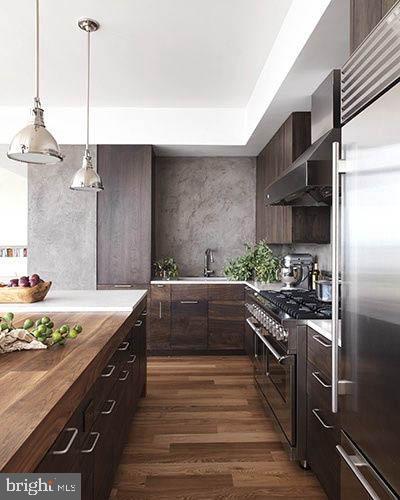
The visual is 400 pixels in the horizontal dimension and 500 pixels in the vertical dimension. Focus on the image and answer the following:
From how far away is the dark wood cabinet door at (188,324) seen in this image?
4852mm

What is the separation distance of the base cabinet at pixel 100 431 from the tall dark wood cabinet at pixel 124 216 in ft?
6.88

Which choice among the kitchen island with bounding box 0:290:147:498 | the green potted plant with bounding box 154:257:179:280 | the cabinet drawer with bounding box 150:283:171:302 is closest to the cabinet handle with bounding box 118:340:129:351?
A: the kitchen island with bounding box 0:290:147:498

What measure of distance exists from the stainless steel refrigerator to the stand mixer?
2.32 meters

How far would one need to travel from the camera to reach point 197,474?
233cm

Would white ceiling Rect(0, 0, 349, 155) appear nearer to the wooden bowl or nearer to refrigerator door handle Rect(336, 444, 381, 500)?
the wooden bowl

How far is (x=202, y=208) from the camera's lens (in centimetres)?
561

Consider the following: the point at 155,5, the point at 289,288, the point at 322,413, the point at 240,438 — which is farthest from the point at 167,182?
the point at 322,413

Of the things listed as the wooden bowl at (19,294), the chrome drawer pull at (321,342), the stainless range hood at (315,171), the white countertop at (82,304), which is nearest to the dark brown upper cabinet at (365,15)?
the stainless range hood at (315,171)

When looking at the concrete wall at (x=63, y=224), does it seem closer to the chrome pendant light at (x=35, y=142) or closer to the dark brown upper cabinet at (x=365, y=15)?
the chrome pendant light at (x=35, y=142)

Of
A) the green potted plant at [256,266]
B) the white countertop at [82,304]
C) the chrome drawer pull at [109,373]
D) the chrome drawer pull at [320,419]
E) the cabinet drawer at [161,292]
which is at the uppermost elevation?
the green potted plant at [256,266]

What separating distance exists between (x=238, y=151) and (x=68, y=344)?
13.1 feet

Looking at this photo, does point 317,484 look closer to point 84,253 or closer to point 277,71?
point 277,71

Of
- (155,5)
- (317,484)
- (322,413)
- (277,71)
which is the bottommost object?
(317,484)

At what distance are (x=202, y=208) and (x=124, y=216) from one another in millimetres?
1151
